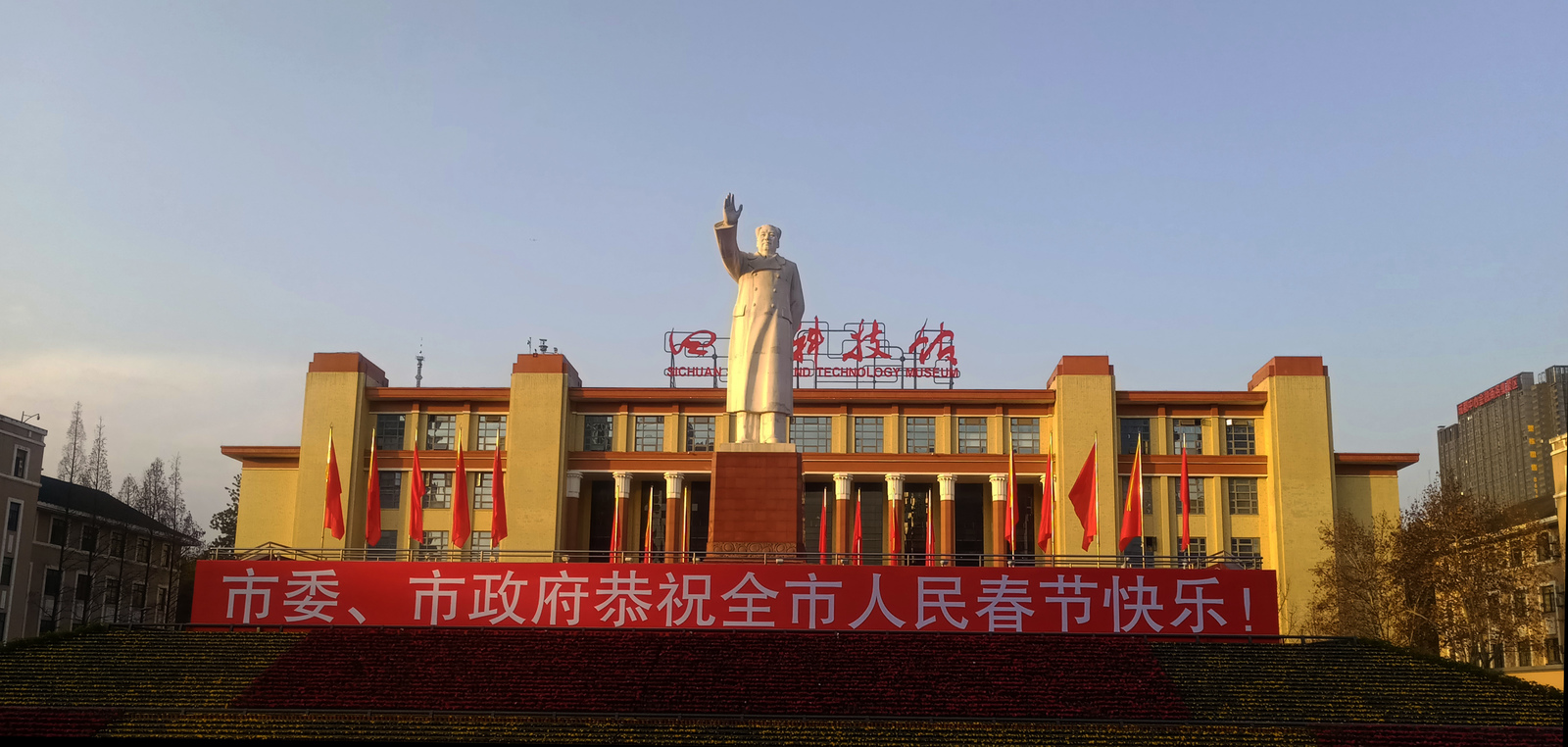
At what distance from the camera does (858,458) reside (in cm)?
4069

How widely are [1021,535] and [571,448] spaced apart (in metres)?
14.5

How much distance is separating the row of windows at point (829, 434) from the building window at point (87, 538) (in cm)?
1767

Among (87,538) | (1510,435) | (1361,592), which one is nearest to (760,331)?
(1361,592)

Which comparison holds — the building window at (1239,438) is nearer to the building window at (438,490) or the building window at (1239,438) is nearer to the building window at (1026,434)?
the building window at (1026,434)

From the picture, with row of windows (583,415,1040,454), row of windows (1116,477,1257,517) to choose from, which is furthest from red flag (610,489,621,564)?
row of windows (1116,477,1257,517)

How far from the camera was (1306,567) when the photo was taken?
127ft

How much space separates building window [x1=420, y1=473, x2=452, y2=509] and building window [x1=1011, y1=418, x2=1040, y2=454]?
17.7 m

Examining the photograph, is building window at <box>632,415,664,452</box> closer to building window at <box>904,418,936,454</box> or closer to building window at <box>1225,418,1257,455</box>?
building window at <box>904,418,936,454</box>

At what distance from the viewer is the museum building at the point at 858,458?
39938 millimetres

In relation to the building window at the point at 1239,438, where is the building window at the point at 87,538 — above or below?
below

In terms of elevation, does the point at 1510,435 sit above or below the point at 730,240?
above

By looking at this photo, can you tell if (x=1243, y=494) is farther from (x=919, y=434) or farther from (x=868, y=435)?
(x=868, y=435)

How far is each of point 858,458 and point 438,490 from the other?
13075 mm

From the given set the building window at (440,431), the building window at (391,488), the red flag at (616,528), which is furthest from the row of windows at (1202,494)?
the building window at (391,488)
